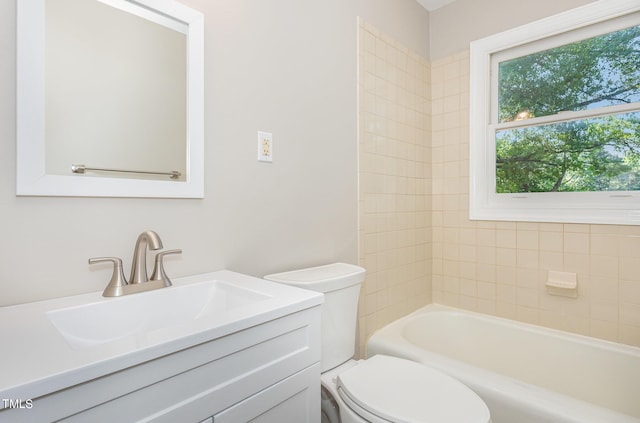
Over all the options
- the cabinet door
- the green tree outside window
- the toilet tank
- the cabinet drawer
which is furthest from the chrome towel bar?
the green tree outside window

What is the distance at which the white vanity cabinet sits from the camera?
20.8 inches

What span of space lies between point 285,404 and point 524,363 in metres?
1.64

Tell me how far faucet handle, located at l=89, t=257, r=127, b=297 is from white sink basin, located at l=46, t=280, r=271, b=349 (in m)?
0.03

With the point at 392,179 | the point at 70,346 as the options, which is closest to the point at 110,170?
the point at 70,346

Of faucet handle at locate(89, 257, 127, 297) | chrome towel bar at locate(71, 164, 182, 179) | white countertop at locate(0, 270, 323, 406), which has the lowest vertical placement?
white countertop at locate(0, 270, 323, 406)

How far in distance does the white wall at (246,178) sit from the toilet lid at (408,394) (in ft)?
1.81

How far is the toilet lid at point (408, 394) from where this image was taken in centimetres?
100

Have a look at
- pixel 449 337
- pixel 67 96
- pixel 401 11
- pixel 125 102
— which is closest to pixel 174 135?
pixel 125 102

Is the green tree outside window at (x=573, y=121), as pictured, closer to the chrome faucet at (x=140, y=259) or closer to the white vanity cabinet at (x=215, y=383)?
the white vanity cabinet at (x=215, y=383)

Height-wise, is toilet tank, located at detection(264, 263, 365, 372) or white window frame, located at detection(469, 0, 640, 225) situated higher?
white window frame, located at detection(469, 0, 640, 225)

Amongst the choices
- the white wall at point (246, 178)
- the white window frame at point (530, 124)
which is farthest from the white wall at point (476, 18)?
the white wall at point (246, 178)

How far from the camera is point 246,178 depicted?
1307 millimetres

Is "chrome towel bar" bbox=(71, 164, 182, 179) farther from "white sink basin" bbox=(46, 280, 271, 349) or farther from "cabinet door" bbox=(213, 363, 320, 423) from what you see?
"cabinet door" bbox=(213, 363, 320, 423)

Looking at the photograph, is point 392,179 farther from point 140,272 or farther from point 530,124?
point 140,272
